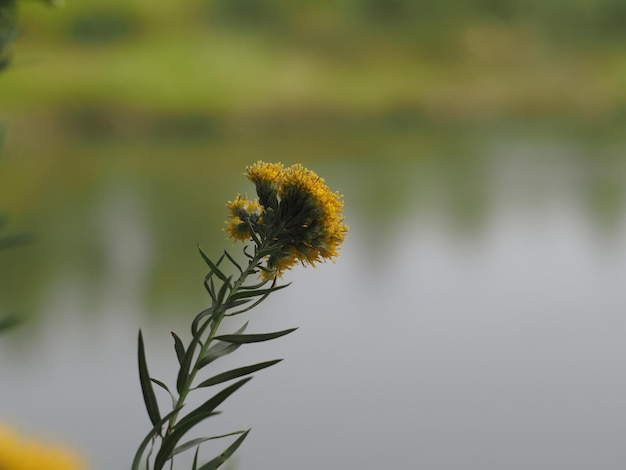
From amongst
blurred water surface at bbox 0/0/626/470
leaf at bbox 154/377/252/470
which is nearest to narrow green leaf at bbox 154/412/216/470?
leaf at bbox 154/377/252/470

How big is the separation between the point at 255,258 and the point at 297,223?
0.8 inches

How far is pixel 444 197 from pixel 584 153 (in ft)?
2.01

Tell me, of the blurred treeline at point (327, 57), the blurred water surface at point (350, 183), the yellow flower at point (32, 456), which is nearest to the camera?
the yellow flower at point (32, 456)

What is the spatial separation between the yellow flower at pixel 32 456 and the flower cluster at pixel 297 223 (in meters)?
0.08

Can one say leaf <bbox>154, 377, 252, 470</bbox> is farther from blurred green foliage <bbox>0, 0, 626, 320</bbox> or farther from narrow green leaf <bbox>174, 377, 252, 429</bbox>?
blurred green foliage <bbox>0, 0, 626, 320</bbox>

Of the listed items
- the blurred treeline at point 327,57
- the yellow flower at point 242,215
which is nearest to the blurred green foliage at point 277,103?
the blurred treeline at point 327,57

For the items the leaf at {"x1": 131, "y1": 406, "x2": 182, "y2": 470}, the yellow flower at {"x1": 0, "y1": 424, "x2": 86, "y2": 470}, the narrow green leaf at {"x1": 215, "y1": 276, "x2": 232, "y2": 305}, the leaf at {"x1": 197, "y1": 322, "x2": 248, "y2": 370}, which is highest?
the narrow green leaf at {"x1": 215, "y1": 276, "x2": 232, "y2": 305}

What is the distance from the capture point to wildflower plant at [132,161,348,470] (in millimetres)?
226

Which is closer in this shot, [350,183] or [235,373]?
[235,373]

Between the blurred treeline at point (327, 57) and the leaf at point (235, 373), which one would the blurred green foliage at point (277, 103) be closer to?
the blurred treeline at point (327, 57)

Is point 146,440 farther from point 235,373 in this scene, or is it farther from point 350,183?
point 350,183

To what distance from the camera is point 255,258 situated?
0.77ft

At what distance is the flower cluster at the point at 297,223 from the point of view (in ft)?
0.80

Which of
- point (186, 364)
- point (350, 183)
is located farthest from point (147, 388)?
point (350, 183)
